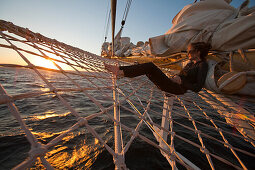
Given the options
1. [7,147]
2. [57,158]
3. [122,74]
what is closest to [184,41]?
[122,74]

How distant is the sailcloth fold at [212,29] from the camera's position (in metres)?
1.12

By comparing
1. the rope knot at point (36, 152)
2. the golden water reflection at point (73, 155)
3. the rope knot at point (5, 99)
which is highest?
the rope knot at point (5, 99)

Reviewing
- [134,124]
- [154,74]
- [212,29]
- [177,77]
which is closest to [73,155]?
[134,124]

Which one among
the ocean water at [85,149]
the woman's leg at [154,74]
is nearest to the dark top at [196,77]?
the woman's leg at [154,74]

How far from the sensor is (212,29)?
1.35m

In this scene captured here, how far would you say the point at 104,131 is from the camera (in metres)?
1.72

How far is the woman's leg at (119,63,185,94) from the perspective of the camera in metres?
0.93

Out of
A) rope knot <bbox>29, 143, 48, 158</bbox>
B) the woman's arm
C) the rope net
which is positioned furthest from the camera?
the woman's arm

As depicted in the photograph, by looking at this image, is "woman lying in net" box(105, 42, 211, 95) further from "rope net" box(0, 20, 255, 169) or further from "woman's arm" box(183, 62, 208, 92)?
"rope net" box(0, 20, 255, 169)

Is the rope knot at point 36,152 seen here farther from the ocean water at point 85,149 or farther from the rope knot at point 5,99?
the ocean water at point 85,149

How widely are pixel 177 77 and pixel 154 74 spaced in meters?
0.36

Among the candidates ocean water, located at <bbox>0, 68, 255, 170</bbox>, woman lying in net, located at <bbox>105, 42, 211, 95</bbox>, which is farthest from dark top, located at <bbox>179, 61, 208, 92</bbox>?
ocean water, located at <bbox>0, 68, 255, 170</bbox>

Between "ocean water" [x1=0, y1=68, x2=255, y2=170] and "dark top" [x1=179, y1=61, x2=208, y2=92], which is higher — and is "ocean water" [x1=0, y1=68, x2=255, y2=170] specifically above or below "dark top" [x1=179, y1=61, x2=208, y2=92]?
below

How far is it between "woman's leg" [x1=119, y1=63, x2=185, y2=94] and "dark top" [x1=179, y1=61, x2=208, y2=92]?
102mm
